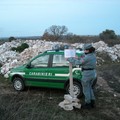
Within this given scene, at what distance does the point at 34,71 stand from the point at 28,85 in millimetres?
728

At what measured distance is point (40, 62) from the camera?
486 inches

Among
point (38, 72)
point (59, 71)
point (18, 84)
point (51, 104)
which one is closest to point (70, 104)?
point (51, 104)

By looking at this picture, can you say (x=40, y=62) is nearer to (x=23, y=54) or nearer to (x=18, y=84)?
(x=18, y=84)

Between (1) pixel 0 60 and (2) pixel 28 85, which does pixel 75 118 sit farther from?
(1) pixel 0 60

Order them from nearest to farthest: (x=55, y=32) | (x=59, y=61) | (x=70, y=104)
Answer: (x=70, y=104) → (x=59, y=61) → (x=55, y=32)

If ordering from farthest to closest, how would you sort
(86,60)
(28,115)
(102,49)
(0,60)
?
(102,49)
(0,60)
(86,60)
(28,115)

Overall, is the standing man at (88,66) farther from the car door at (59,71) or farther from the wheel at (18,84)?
the wheel at (18,84)

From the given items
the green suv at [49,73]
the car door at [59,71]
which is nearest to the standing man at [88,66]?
the green suv at [49,73]

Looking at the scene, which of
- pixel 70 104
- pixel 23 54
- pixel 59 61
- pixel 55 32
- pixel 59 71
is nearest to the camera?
pixel 70 104

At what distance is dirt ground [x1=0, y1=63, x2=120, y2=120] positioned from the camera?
712 cm

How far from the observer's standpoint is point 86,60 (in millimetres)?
9742

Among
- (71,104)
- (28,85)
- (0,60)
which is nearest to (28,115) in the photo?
(71,104)

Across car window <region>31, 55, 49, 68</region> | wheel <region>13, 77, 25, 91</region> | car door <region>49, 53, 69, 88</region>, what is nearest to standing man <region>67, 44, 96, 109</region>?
car door <region>49, 53, 69, 88</region>

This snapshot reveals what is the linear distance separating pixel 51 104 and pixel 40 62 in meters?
2.22
